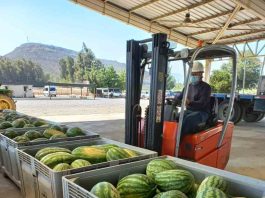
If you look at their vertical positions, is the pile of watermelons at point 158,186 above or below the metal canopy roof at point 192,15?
below

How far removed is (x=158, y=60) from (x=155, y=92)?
16.5 inches

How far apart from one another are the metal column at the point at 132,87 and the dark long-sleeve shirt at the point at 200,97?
2.79ft

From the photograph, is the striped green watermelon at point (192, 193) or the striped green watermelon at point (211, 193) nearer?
the striped green watermelon at point (211, 193)

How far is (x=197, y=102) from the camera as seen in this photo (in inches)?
162

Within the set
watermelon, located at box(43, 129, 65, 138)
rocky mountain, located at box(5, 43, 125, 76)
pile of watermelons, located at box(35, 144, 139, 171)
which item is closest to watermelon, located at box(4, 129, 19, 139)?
watermelon, located at box(43, 129, 65, 138)

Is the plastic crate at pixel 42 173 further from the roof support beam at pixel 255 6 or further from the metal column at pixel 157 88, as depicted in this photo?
the roof support beam at pixel 255 6

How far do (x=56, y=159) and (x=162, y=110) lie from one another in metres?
1.71

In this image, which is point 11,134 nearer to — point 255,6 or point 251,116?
point 255,6

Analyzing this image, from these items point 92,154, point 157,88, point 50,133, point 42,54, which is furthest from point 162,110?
point 42,54

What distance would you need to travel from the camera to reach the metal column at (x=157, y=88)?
3.58 metres

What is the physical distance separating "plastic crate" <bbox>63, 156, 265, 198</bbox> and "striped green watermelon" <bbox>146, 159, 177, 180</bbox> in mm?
121

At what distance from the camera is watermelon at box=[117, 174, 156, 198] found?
1.78 meters

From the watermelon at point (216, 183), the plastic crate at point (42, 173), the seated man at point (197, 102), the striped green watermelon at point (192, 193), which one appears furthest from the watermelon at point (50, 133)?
the watermelon at point (216, 183)

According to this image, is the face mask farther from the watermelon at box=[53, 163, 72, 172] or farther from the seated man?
the watermelon at box=[53, 163, 72, 172]
